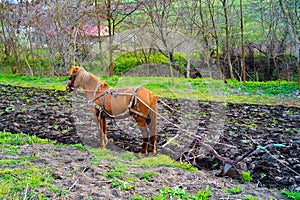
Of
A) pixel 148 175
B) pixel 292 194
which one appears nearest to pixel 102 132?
pixel 148 175

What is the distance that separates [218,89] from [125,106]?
8.56m

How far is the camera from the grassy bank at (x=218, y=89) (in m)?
11.4

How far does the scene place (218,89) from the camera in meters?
13.3

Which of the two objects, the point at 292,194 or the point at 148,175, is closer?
the point at 292,194

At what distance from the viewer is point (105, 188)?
13.2ft

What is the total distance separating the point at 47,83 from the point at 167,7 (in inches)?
288

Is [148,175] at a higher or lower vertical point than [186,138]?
lower

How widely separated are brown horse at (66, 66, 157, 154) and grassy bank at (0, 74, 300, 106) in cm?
487

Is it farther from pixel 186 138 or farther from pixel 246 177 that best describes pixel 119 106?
pixel 246 177

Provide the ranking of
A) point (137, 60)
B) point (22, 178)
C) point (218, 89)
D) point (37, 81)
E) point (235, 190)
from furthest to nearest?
point (137, 60)
point (37, 81)
point (218, 89)
point (22, 178)
point (235, 190)

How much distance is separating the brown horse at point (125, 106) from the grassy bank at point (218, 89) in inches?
192

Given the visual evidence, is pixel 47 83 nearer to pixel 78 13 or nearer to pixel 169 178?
Answer: pixel 78 13

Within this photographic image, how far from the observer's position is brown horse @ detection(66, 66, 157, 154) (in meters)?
5.43

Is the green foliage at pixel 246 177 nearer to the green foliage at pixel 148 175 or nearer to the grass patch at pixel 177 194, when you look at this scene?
the grass patch at pixel 177 194
